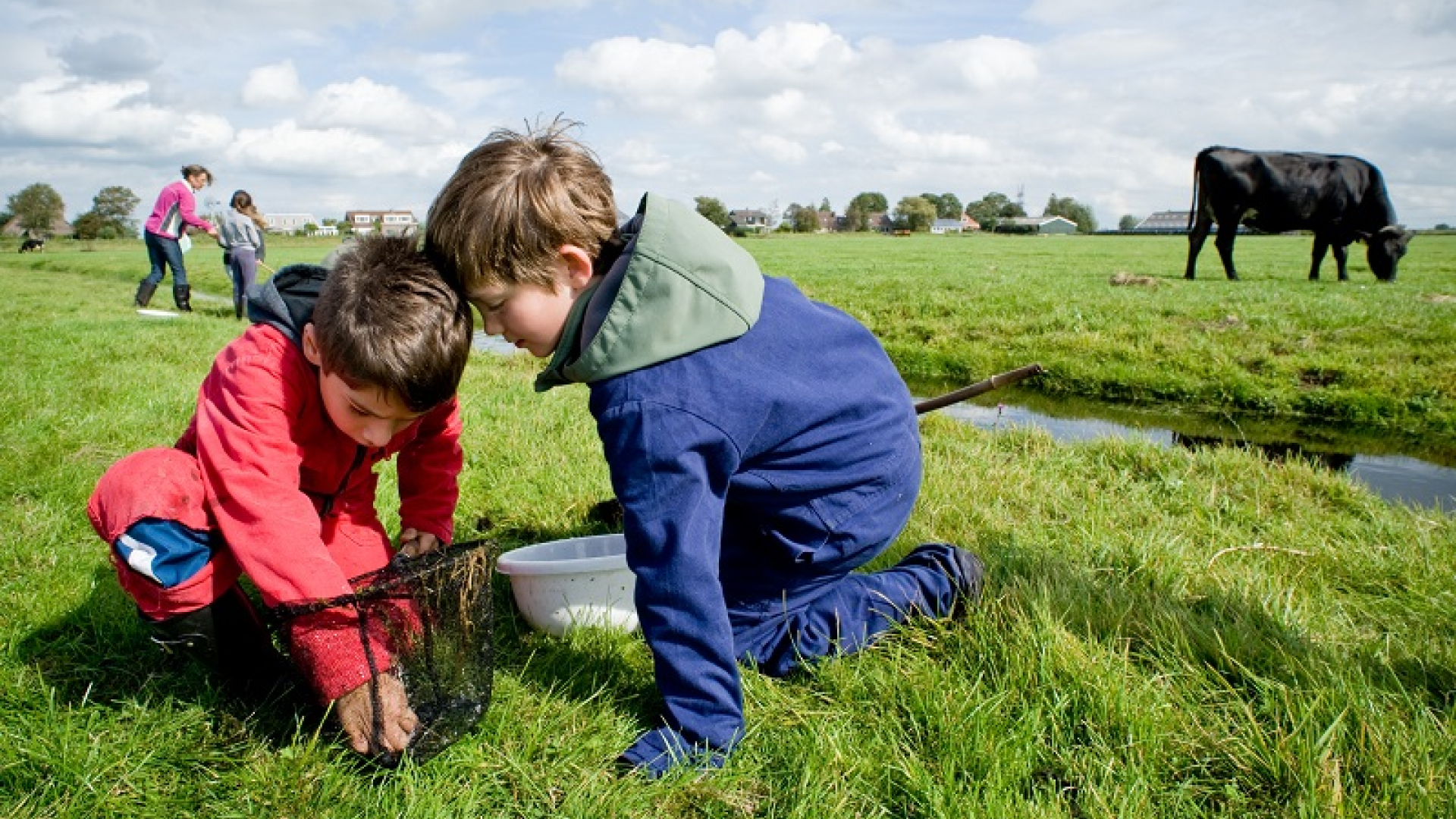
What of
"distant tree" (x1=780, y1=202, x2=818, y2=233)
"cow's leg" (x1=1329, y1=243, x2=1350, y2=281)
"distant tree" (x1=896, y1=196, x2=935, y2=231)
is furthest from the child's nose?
"distant tree" (x1=896, y1=196, x2=935, y2=231)

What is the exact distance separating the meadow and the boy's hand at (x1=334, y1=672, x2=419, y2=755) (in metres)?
0.07

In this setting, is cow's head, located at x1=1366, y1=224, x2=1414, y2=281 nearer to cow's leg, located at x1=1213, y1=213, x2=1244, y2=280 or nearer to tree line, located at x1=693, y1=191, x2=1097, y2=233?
cow's leg, located at x1=1213, y1=213, x2=1244, y2=280

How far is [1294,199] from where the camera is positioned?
17953 millimetres

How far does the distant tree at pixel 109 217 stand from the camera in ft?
272

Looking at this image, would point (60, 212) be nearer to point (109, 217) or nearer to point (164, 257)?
point (109, 217)

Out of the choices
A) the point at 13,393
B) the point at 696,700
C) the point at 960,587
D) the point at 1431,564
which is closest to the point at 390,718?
the point at 696,700

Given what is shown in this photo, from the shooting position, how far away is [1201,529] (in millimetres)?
3834

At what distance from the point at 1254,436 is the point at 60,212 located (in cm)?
11339

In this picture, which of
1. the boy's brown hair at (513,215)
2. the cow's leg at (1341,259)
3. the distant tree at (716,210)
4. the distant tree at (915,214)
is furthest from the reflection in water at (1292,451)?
the distant tree at (915,214)

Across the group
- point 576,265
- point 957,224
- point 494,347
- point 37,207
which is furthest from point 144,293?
point 957,224

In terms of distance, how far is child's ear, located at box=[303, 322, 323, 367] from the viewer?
241 cm

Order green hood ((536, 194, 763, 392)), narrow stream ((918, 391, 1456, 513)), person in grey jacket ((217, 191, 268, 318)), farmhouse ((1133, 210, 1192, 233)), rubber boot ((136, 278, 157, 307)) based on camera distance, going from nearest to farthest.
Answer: green hood ((536, 194, 763, 392)) → narrow stream ((918, 391, 1456, 513)) → person in grey jacket ((217, 191, 268, 318)) → rubber boot ((136, 278, 157, 307)) → farmhouse ((1133, 210, 1192, 233))

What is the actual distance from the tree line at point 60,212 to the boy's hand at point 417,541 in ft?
323

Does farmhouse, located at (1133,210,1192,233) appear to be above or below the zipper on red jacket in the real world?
above
